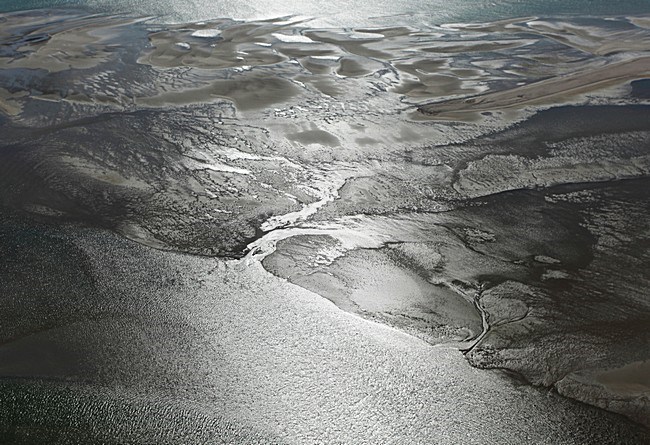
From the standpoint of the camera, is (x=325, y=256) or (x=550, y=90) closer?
→ (x=325, y=256)

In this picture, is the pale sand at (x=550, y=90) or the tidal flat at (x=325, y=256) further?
the pale sand at (x=550, y=90)

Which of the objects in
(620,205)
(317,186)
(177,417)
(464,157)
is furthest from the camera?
(464,157)

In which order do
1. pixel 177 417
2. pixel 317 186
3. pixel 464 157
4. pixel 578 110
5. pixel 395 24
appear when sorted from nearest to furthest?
1. pixel 177 417
2. pixel 317 186
3. pixel 464 157
4. pixel 578 110
5. pixel 395 24

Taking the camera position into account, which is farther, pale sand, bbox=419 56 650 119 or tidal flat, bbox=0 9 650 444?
pale sand, bbox=419 56 650 119

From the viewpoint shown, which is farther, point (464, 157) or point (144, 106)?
point (144, 106)

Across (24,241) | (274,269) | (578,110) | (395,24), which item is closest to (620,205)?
(578,110)

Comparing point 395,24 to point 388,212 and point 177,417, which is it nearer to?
point 388,212

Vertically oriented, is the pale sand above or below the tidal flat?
above
